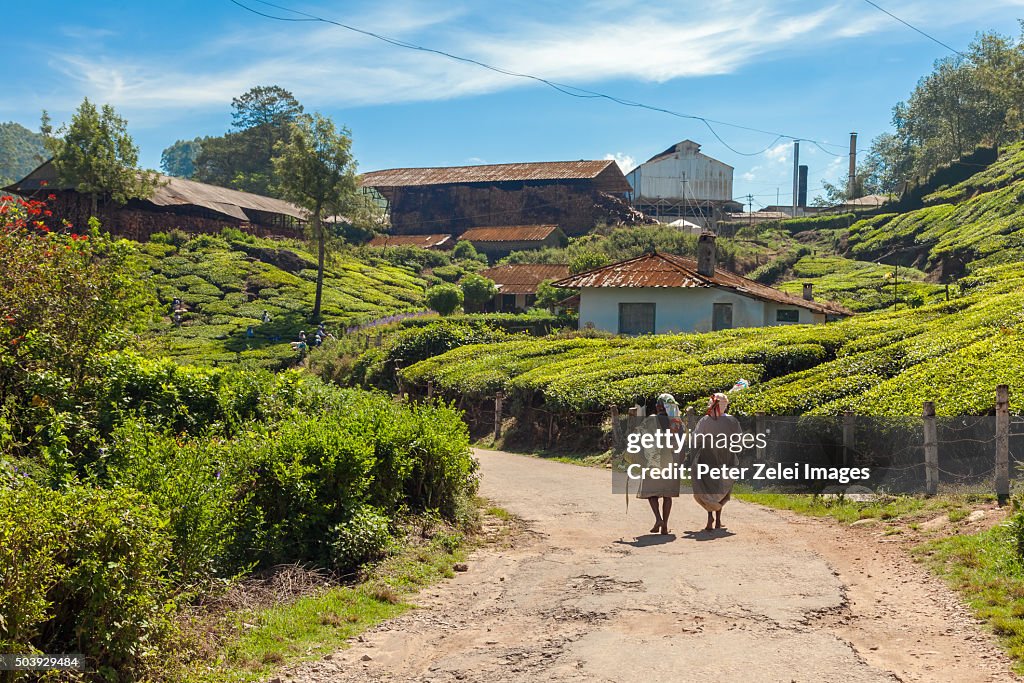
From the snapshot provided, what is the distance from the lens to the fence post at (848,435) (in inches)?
572

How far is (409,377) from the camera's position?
107 ft

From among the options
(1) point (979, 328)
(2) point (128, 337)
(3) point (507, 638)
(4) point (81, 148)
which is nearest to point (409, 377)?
(2) point (128, 337)

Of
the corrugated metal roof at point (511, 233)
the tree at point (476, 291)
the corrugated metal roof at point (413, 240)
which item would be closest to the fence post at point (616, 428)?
the tree at point (476, 291)

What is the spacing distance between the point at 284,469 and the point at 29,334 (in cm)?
525

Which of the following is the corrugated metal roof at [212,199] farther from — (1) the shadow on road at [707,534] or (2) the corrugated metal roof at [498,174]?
(1) the shadow on road at [707,534]

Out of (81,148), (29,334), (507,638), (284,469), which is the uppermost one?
(81,148)

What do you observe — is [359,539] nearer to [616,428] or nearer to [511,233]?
[616,428]

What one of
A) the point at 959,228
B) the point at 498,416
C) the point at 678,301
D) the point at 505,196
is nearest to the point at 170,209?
the point at 505,196

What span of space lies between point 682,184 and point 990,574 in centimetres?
7907

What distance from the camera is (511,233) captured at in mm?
75812

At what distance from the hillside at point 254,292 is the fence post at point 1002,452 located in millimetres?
33701

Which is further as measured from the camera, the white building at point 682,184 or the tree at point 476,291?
the white building at point 682,184

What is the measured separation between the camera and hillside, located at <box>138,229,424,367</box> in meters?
46.4

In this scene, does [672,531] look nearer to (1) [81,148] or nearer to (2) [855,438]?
(2) [855,438]
